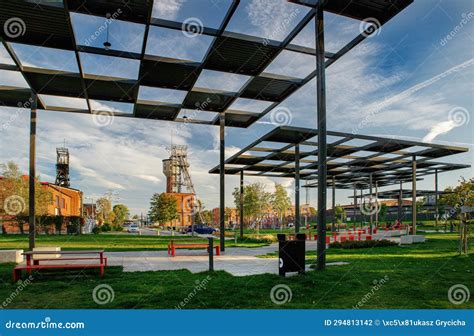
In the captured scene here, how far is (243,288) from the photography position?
23.9ft

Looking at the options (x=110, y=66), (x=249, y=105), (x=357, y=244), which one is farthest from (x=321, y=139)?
(x=357, y=244)

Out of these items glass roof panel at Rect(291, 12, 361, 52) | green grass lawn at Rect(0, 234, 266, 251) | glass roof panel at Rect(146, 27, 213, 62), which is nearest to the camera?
glass roof panel at Rect(291, 12, 361, 52)

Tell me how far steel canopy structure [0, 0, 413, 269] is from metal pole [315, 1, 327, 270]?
28 millimetres

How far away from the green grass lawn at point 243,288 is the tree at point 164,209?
117 feet

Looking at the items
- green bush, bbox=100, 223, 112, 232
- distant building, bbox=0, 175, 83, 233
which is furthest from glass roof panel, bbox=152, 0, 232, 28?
distant building, bbox=0, 175, 83, 233

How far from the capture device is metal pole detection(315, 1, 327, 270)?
9.47 meters

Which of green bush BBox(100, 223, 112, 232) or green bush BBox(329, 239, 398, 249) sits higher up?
green bush BBox(329, 239, 398, 249)

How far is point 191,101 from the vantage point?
1545 cm

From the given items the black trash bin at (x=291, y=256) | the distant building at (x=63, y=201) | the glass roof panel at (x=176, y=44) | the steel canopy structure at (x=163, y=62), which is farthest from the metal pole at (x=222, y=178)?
the distant building at (x=63, y=201)

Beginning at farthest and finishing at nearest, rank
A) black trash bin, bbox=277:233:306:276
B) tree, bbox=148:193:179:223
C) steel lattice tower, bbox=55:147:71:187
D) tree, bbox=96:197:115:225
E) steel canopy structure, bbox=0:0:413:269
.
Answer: steel lattice tower, bbox=55:147:71:187 → tree, bbox=96:197:115:225 → tree, bbox=148:193:179:223 → steel canopy structure, bbox=0:0:413:269 → black trash bin, bbox=277:233:306:276

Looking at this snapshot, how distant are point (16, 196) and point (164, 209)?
16693 mm

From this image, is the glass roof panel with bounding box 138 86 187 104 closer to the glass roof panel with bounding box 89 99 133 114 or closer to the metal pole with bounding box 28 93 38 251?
the glass roof panel with bounding box 89 99 133 114

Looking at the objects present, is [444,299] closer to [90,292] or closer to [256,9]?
[90,292]

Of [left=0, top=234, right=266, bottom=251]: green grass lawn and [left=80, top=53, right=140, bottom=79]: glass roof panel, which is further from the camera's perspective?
[left=0, top=234, right=266, bottom=251]: green grass lawn
